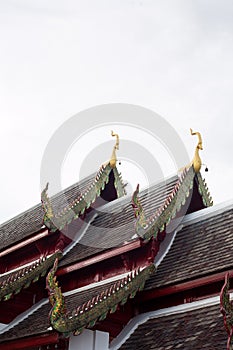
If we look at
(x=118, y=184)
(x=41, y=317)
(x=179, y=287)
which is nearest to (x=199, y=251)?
(x=179, y=287)

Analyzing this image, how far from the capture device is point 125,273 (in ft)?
31.0

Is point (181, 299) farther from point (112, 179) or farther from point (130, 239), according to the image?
point (112, 179)

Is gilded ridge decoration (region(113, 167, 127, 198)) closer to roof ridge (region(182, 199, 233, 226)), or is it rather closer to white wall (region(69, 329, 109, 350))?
roof ridge (region(182, 199, 233, 226))

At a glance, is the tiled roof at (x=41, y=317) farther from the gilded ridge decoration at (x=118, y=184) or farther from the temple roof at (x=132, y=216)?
the gilded ridge decoration at (x=118, y=184)

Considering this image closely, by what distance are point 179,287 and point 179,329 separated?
73cm

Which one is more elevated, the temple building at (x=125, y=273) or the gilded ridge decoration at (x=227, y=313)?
the temple building at (x=125, y=273)

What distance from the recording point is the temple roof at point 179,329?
24.0 feet

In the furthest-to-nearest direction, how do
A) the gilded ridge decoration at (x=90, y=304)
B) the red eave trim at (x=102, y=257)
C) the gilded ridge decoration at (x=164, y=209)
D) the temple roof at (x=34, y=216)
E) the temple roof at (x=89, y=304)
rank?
1. the temple roof at (x=34, y=216)
2. the red eave trim at (x=102, y=257)
3. the gilded ridge decoration at (x=164, y=209)
4. the temple roof at (x=89, y=304)
5. the gilded ridge decoration at (x=90, y=304)

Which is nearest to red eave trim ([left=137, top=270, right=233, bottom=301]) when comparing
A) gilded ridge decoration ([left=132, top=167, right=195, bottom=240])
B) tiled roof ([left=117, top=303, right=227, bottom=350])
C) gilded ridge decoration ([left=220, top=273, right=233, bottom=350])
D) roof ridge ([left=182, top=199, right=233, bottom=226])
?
tiled roof ([left=117, top=303, right=227, bottom=350])

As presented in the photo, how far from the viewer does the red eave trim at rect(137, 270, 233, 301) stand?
8047 millimetres

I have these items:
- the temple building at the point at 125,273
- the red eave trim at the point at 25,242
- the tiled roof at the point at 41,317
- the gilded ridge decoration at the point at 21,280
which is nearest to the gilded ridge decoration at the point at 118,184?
the temple building at the point at 125,273

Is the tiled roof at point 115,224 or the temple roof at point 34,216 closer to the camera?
the tiled roof at point 115,224

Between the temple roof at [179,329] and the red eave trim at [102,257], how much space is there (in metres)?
1.11

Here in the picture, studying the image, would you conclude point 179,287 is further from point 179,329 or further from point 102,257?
point 102,257
